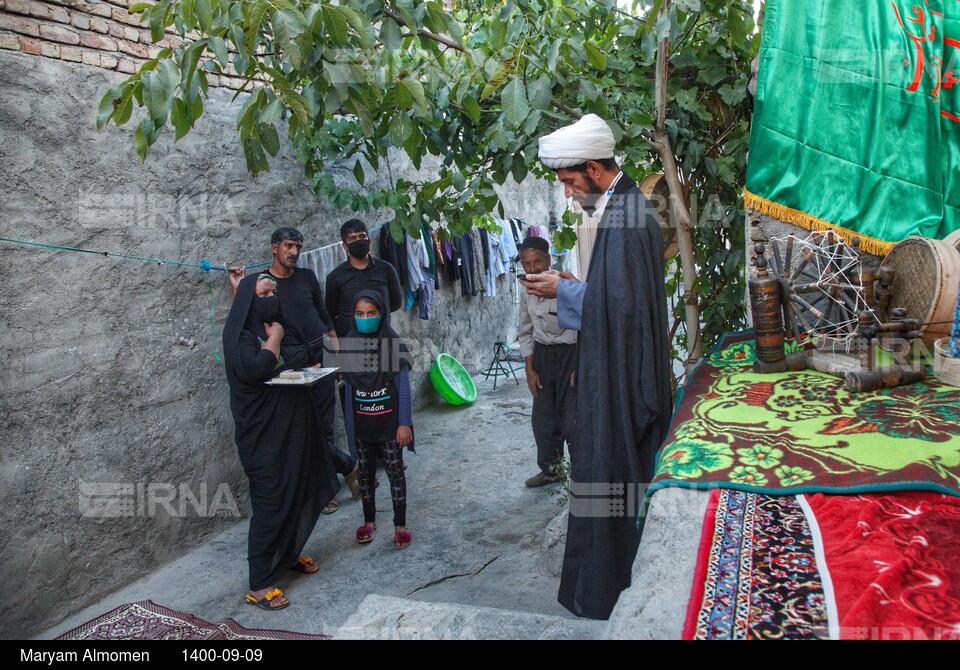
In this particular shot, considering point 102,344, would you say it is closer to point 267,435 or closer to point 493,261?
point 267,435

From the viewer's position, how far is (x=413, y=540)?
402cm

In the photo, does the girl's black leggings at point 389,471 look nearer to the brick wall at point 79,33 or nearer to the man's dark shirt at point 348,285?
the man's dark shirt at point 348,285

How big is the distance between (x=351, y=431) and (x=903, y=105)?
3.46 m

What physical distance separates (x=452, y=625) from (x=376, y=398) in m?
2.17

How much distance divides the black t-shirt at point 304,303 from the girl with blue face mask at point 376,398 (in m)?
0.48

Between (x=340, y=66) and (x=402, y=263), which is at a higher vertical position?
(x=340, y=66)

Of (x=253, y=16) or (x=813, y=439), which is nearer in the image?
(x=813, y=439)

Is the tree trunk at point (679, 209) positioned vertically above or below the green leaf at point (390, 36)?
below

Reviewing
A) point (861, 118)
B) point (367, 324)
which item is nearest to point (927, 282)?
point (861, 118)

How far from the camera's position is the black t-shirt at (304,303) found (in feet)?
13.9

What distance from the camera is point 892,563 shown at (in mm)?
1473

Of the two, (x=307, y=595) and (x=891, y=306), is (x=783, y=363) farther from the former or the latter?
(x=307, y=595)

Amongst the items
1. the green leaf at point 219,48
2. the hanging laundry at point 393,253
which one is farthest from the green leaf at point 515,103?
the hanging laundry at point 393,253
